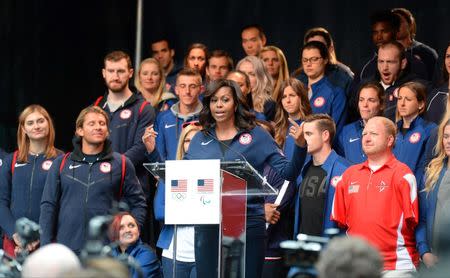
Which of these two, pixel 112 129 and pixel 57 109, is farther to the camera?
pixel 57 109

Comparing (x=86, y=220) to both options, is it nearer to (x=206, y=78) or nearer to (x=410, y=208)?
(x=410, y=208)

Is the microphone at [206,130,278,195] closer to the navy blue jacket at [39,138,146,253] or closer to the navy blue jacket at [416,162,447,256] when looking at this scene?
the navy blue jacket at [39,138,146,253]

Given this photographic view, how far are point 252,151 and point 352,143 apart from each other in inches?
62.8

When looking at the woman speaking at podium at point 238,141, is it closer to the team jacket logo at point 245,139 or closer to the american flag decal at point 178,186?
the team jacket logo at point 245,139

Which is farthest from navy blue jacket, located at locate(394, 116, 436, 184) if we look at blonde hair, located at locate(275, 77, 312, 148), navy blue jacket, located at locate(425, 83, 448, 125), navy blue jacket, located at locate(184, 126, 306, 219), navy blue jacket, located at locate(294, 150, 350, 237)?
navy blue jacket, located at locate(184, 126, 306, 219)

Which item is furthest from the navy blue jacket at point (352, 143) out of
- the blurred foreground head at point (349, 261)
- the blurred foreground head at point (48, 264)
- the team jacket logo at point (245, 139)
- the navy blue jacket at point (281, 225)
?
the blurred foreground head at point (349, 261)

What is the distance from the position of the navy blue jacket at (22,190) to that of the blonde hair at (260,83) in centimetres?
187

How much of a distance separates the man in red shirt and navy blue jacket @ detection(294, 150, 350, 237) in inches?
9.6

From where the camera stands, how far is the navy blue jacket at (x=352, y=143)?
9.28m

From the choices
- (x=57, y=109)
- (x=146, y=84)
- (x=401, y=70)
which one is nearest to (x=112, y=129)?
(x=146, y=84)

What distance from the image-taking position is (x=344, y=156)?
941 centimetres

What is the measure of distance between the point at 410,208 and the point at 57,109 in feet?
14.9

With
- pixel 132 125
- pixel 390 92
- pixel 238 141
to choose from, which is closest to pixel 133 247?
pixel 238 141

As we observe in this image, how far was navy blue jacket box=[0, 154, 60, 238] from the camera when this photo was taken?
907cm
